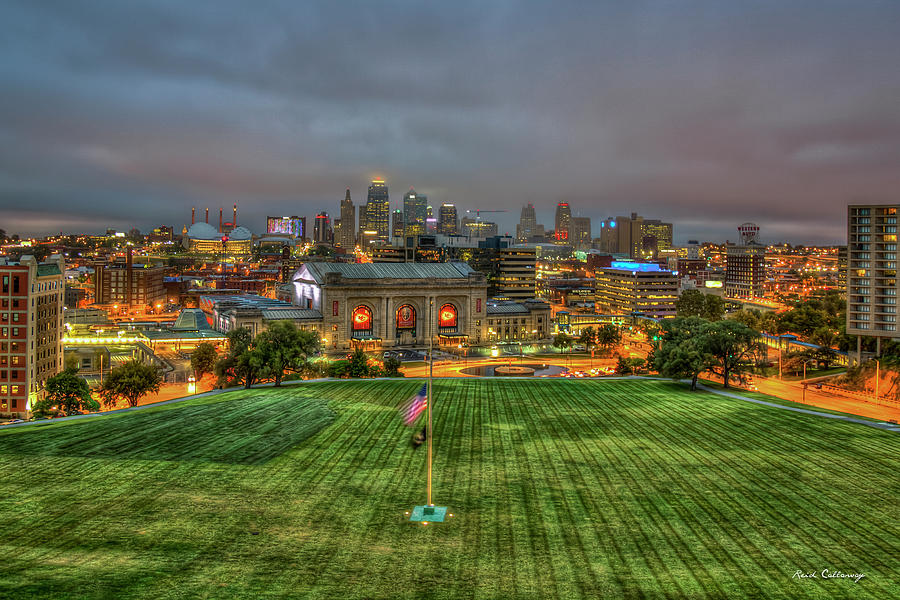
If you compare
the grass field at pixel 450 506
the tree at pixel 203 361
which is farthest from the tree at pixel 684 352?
the tree at pixel 203 361

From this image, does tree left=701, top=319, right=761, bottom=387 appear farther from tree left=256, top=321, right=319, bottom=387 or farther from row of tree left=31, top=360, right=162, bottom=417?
row of tree left=31, top=360, right=162, bottom=417

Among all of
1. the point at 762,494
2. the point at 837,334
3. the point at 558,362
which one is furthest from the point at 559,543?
the point at 837,334

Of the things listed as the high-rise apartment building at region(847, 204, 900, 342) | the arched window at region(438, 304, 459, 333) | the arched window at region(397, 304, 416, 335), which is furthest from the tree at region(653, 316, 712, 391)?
the arched window at region(397, 304, 416, 335)

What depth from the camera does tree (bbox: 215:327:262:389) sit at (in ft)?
233

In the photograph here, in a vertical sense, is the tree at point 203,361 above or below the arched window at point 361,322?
below

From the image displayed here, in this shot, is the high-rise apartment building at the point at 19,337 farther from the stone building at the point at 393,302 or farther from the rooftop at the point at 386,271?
the rooftop at the point at 386,271

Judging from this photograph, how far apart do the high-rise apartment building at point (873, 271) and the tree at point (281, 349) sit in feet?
317

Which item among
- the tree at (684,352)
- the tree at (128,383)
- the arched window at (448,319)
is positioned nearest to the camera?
the tree at (128,383)

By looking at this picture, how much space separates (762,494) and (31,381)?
298 feet

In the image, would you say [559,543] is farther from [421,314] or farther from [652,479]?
[421,314]

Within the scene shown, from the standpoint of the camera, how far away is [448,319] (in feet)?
507

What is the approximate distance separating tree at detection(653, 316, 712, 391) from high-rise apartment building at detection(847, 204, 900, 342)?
169ft

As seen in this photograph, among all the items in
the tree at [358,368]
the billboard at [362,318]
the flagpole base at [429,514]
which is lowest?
the flagpole base at [429,514]

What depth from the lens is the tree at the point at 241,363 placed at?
233ft
